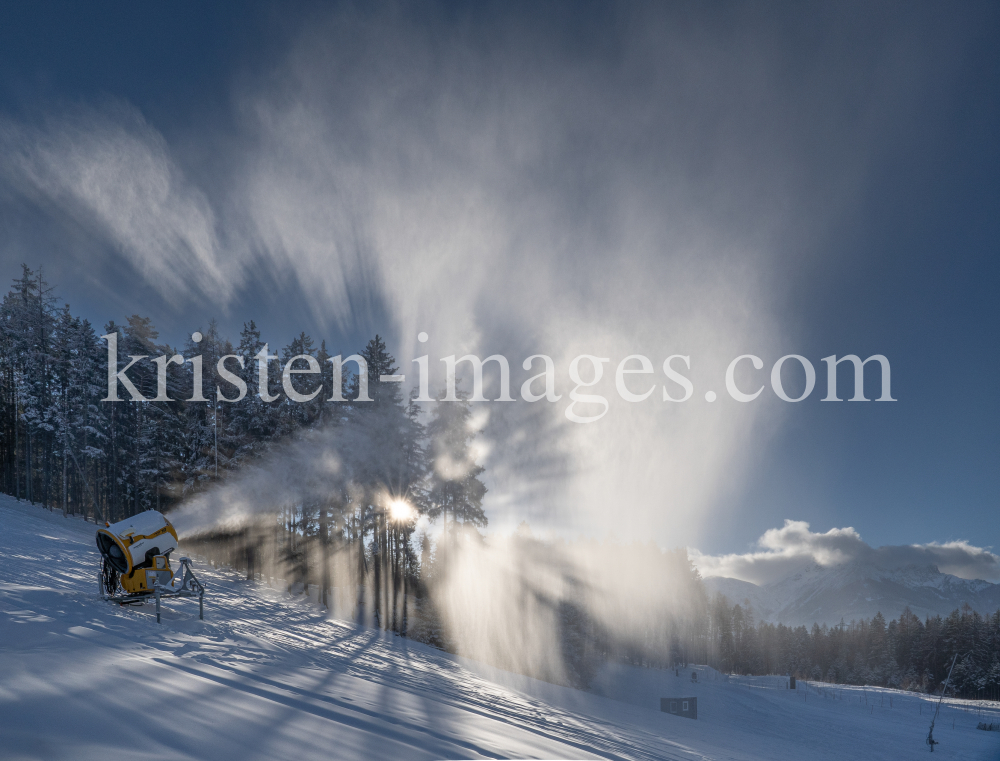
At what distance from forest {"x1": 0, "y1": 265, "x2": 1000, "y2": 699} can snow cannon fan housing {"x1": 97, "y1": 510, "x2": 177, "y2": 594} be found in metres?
15.9

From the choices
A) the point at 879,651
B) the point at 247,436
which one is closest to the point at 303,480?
the point at 247,436

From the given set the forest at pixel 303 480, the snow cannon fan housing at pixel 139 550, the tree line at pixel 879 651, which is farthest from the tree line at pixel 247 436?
the tree line at pixel 879 651

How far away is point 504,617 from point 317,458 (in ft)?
55.9

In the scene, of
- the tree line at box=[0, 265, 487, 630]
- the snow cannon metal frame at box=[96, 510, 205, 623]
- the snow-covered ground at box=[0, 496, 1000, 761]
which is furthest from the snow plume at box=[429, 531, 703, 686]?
the snow cannon metal frame at box=[96, 510, 205, 623]

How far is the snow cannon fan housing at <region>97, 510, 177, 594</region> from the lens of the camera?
1178 cm

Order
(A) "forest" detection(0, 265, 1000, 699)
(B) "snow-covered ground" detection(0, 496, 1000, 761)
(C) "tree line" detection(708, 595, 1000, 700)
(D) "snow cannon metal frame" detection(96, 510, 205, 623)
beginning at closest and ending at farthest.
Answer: (B) "snow-covered ground" detection(0, 496, 1000, 761) → (D) "snow cannon metal frame" detection(96, 510, 205, 623) → (A) "forest" detection(0, 265, 1000, 699) → (C) "tree line" detection(708, 595, 1000, 700)

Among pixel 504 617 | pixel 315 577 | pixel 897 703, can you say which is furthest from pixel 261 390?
pixel 897 703

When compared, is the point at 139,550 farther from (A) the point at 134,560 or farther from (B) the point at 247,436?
(B) the point at 247,436

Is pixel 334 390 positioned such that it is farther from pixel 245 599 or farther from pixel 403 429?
pixel 245 599

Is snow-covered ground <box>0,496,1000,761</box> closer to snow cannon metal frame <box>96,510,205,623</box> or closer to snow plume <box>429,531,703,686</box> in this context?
snow cannon metal frame <box>96,510,205,623</box>

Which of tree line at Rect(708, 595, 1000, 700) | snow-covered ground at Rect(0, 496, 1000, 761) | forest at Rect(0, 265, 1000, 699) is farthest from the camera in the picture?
tree line at Rect(708, 595, 1000, 700)

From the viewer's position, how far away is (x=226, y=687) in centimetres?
560

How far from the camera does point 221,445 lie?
98.6ft

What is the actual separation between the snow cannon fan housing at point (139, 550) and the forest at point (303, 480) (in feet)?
52.1
